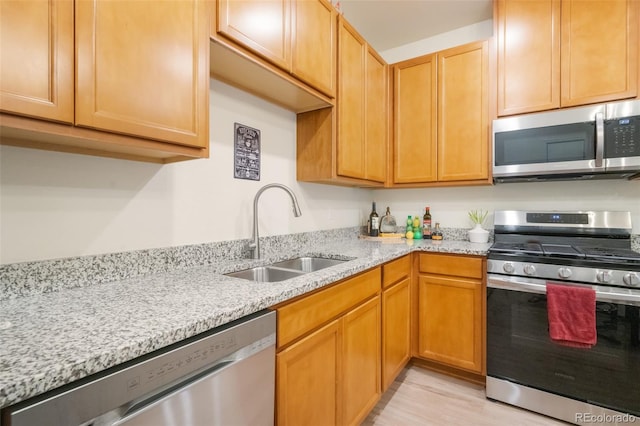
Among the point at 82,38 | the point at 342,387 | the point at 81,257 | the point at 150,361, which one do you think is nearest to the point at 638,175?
the point at 342,387

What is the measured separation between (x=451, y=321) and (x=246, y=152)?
1.76 meters

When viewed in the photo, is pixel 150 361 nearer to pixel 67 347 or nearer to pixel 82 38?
pixel 67 347

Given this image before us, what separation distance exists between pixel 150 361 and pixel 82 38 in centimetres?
85

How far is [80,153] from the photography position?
1.08m

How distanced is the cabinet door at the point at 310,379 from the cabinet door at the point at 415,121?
1.62m

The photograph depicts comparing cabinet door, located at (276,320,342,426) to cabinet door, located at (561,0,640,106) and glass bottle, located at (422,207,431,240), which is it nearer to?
glass bottle, located at (422,207,431,240)

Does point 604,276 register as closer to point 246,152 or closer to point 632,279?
point 632,279

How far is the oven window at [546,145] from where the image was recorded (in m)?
1.87

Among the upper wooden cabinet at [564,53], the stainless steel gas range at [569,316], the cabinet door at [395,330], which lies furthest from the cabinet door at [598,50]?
the cabinet door at [395,330]

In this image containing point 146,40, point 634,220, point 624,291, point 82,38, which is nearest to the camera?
point 82,38

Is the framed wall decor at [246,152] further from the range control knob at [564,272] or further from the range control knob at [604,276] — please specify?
the range control knob at [604,276]

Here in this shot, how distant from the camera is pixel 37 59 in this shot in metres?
0.74

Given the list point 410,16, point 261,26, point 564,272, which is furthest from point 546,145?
point 261,26

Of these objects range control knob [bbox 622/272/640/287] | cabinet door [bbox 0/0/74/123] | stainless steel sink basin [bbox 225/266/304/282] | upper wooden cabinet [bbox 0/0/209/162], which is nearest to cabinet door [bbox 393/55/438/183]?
range control knob [bbox 622/272/640/287]
